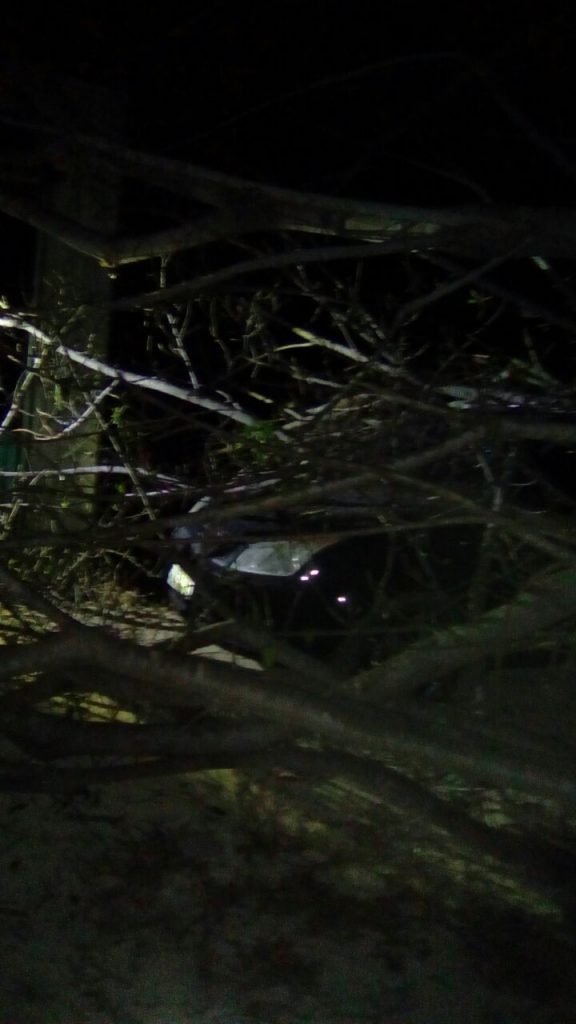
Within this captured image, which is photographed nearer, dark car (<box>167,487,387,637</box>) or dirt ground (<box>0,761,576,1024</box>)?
dirt ground (<box>0,761,576,1024</box>)

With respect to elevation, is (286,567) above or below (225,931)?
above

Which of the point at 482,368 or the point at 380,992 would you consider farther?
the point at 482,368

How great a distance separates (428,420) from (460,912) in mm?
1714

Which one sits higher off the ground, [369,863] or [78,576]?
[78,576]

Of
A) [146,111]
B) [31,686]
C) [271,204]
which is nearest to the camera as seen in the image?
[31,686]

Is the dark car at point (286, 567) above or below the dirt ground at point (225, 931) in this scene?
above

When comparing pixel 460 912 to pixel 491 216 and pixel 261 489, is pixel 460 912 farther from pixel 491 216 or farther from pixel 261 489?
pixel 491 216

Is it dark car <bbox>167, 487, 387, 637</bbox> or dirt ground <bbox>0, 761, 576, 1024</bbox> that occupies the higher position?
dark car <bbox>167, 487, 387, 637</bbox>

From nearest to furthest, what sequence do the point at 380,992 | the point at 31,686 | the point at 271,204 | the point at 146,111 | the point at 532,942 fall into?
the point at 380,992, the point at 532,942, the point at 31,686, the point at 271,204, the point at 146,111

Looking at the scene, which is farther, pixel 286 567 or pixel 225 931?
pixel 286 567

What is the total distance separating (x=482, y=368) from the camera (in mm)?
5172

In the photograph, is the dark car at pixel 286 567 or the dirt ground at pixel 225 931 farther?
the dark car at pixel 286 567

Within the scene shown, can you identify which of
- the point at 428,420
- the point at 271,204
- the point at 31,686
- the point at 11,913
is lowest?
the point at 11,913

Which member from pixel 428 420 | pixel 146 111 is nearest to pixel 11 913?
pixel 428 420
